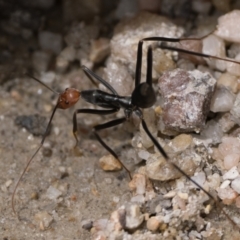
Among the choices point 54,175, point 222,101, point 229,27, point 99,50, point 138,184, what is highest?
point 229,27

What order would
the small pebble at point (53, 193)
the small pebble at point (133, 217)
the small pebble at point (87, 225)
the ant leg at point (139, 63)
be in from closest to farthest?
the small pebble at point (133, 217)
the small pebble at point (87, 225)
the small pebble at point (53, 193)
the ant leg at point (139, 63)

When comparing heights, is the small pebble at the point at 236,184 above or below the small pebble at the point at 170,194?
above

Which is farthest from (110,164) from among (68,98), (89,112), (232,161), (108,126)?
(232,161)

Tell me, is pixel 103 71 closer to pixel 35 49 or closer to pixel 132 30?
pixel 132 30

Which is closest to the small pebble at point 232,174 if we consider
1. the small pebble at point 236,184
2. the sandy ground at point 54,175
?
the small pebble at point 236,184

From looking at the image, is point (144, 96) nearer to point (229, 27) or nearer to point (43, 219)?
point (229, 27)

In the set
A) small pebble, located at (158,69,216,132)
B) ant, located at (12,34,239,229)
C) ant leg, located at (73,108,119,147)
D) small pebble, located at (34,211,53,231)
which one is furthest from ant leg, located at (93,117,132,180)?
small pebble, located at (34,211,53,231)

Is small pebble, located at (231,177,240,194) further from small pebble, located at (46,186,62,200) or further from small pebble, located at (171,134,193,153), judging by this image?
small pebble, located at (46,186,62,200)

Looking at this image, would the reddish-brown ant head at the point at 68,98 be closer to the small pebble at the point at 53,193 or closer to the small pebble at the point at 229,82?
the small pebble at the point at 53,193
